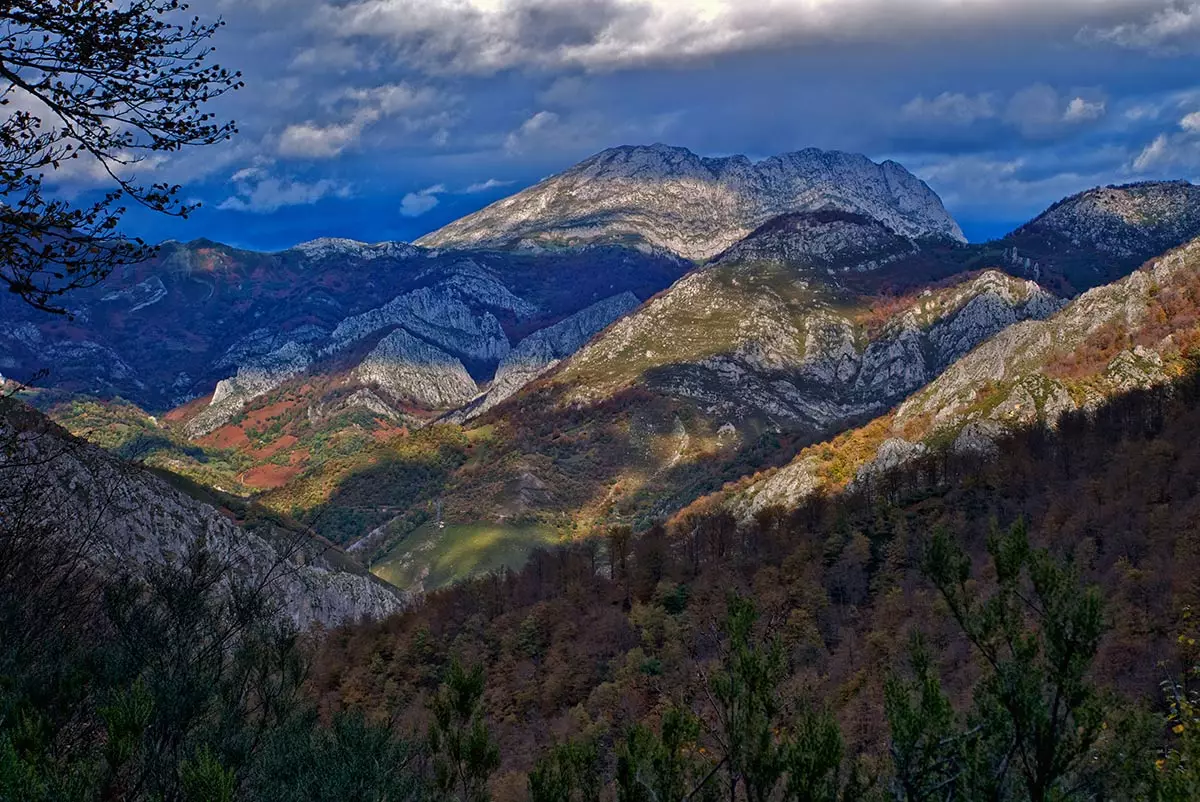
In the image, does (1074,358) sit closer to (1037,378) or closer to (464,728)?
(1037,378)

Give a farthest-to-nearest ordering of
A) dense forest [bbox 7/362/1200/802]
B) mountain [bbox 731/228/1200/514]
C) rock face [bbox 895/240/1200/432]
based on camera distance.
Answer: rock face [bbox 895/240/1200/432] → mountain [bbox 731/228/1200/514] → dense forest [bbox 7/362/1200/802]

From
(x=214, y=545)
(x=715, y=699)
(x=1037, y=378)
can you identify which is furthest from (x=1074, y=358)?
(x=715, y=699)

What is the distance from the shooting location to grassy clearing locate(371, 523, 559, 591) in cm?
16512

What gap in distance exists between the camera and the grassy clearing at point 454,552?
165125mm

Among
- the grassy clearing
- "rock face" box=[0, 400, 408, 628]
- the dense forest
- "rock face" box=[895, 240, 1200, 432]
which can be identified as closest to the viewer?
the dense forest

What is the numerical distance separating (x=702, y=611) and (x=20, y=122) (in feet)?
227

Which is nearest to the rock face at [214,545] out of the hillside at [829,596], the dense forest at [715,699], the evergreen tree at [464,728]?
the hillside at [829,596]

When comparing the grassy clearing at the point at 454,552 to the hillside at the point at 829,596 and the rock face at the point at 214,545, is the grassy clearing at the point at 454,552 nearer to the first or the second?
the rock face at the point at 214,545

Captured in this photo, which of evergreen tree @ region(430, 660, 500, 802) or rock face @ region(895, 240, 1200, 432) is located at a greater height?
rock face @ region(895, 240, 1200, 432)

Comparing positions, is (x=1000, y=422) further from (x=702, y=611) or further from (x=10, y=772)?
(x=10, y=772)

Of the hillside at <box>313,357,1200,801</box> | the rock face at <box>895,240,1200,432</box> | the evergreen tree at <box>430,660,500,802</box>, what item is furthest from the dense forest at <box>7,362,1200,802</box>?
the rock face at <box>895,240,1200,432</box>

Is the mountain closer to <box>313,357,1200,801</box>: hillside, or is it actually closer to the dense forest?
<box>313,357,1200,801</box>: hillside

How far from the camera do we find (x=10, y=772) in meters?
7.99

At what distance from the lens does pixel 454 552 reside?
175m
